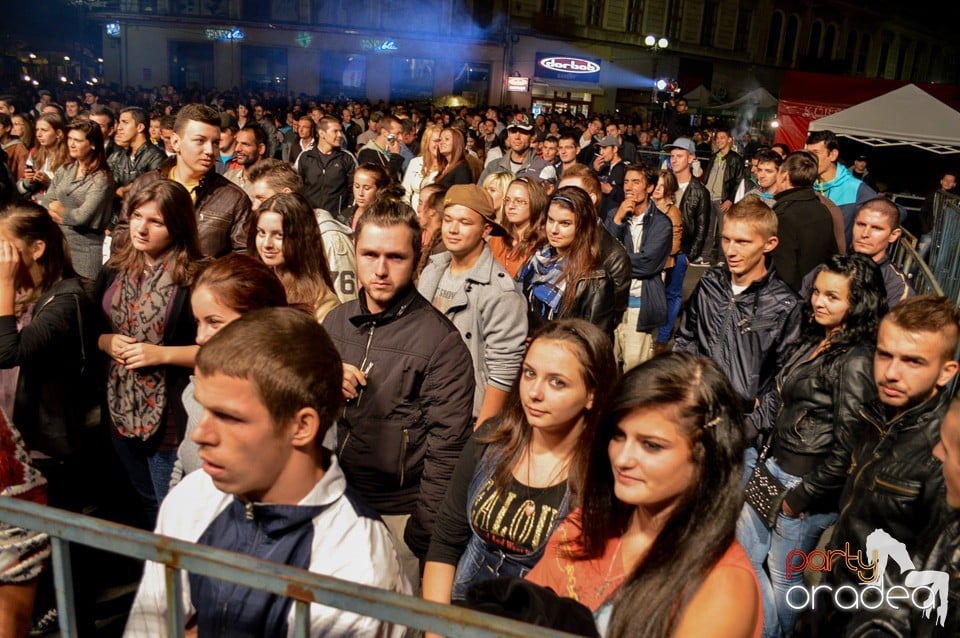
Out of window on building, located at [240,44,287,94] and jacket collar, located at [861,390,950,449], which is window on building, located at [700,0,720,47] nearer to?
window on building, located at [240,44,287,94]

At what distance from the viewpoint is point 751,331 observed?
399 centimetres

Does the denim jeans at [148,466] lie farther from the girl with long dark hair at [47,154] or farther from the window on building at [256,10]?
the window on building at [256,10]

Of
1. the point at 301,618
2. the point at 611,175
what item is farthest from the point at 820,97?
the point at 301,618

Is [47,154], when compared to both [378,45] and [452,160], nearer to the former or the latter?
[452,160]

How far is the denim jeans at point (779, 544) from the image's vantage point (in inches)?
134

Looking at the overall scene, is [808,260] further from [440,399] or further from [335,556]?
[335,556]

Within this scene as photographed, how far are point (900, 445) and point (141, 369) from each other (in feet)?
10.2

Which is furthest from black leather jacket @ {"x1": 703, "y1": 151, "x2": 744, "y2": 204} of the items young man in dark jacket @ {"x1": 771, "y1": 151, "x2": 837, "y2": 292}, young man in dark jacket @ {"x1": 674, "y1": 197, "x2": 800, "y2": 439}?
young man in dark jacket @ {"x1": 674, "y1": 197, "x2": 800, "y2": 439}

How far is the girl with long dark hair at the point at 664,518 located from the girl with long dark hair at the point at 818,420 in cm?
150

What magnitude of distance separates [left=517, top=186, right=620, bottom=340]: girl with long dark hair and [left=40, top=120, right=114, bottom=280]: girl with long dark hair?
355cm

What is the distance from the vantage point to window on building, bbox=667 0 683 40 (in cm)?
4447

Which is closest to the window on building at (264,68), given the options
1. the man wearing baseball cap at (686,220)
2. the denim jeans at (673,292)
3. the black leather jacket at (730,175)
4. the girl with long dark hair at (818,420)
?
the black leather jacket at (730,175)

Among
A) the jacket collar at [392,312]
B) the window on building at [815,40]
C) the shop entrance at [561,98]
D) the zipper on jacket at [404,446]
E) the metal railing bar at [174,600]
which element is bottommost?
the zipper on jacket at [404,446]

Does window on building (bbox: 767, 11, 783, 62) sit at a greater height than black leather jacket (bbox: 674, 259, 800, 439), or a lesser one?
greater
